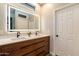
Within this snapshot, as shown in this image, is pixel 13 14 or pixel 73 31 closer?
pixel 73 31

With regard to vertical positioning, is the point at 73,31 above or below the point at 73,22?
below

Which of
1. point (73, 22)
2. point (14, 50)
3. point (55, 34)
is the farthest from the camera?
point (55, 34)

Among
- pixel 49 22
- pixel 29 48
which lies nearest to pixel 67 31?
pixel 49 22

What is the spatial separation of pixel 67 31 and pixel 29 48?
62 cm

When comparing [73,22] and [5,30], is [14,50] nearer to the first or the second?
[5,30]

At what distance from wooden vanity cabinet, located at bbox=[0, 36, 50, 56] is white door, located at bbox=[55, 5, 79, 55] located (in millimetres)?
187

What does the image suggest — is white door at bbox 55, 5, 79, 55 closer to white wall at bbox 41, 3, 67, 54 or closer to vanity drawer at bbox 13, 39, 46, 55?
white wall at bbox 41, 3, 67, 54

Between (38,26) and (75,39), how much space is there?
0.60m

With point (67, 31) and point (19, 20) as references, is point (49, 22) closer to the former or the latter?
point (67, 31)

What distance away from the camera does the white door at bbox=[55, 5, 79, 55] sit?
141 centimetres

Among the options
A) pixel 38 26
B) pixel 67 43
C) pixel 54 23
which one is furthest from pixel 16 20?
pixel 67 43

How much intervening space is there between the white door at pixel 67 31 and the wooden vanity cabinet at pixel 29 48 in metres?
0.19

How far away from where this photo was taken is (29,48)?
1461 mm

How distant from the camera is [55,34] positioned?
1.54 meters
